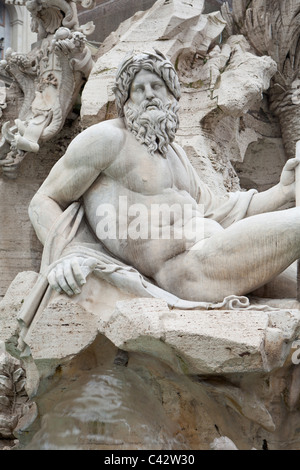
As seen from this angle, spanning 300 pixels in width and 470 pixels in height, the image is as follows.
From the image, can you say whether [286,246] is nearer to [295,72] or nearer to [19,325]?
[19,325]

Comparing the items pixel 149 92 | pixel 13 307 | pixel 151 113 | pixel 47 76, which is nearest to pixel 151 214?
pixel 151 113

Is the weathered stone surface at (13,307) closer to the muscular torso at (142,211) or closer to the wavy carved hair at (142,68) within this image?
the muscular torso at (142,211)

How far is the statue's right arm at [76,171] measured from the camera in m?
4.23

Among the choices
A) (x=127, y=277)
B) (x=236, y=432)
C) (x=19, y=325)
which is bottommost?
(x=236, y=432)

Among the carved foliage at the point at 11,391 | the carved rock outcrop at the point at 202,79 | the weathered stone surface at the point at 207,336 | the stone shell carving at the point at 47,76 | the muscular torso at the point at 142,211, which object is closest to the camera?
the weathered stone surface at the point at 207,336

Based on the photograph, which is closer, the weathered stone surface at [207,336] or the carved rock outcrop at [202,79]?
the weathered stone surface at [207,336]

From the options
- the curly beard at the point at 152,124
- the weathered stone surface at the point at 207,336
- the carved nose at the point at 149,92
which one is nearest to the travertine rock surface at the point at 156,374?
the weathered stone surface at the point at 207,336

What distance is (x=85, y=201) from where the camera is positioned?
4379 millimetres

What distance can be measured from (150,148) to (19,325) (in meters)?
1.29

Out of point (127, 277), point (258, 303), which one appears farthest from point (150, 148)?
point (258, 303)

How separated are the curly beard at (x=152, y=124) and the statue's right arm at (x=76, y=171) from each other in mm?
112

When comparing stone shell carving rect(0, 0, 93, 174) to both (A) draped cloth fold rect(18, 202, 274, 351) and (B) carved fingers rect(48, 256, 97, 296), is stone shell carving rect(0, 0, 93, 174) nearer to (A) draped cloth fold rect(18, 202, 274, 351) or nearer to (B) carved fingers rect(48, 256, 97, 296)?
(A) draped cloth fold rect(18, 202, 274, 351)

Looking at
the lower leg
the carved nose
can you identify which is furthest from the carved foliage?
the carved nose

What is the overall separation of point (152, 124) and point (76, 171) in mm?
530
